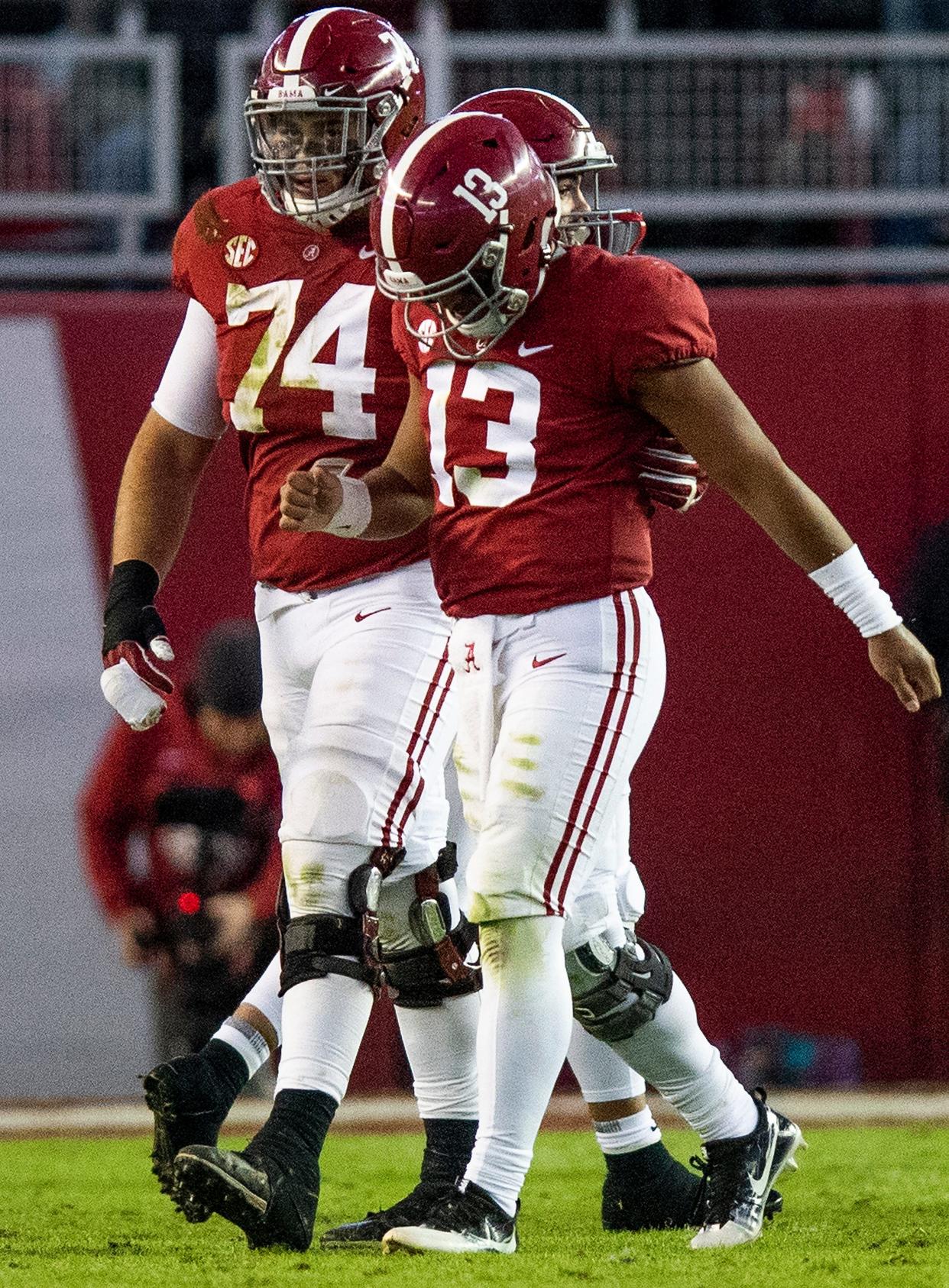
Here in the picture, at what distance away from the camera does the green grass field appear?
3053mm

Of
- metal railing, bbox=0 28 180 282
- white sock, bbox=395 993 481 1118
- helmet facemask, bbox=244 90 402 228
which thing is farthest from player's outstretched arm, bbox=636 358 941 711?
metal railing, bbox=0 28 180 282

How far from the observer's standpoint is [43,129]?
7.11 meters

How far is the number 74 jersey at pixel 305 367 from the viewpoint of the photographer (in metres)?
3.68

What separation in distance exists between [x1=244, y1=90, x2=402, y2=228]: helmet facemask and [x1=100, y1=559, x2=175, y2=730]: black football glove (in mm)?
740

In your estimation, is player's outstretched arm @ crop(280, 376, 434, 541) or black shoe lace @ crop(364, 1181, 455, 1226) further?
black shoe lace @ crop(364, 1181, 455, 1226)

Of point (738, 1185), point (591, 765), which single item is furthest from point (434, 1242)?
point (591, 765)

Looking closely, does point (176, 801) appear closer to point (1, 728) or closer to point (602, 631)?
point (1, 728)

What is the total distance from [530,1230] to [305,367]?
1.57 m

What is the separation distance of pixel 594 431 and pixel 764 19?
481 cm

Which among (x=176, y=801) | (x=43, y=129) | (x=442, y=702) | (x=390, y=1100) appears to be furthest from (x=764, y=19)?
(x=442, y=702)

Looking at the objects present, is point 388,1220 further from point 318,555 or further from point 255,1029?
point 318,555

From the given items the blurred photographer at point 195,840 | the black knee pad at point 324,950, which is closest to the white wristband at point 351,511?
the black knee pad at point 324,950

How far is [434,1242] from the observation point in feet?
10.2

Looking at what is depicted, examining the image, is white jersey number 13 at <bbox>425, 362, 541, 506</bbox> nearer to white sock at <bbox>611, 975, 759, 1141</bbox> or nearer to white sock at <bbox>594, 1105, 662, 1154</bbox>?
white sock at <bbox>611, 975, 759, 1141</bbox>
